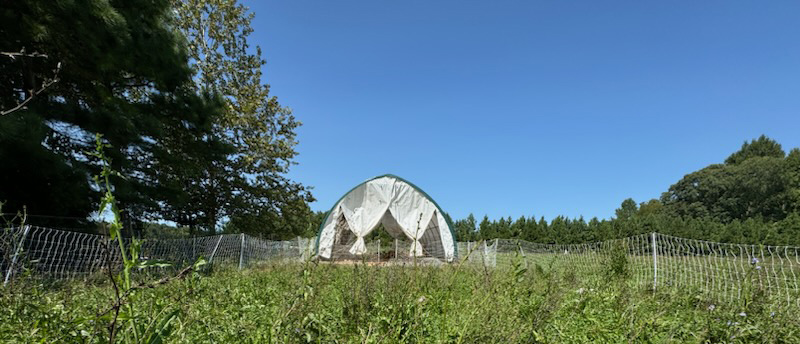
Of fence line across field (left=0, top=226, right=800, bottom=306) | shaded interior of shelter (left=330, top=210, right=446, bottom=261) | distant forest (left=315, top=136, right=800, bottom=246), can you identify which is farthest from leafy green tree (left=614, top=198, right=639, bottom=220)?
fence line across field (left=0, top=226, right=800, bottom=306)

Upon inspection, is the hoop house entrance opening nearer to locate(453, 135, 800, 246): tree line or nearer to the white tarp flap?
the white tarp flap

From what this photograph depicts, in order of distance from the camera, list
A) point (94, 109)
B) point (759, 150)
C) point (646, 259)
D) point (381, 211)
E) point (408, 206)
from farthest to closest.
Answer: point (759, 150) → point (408, 206) → point (381, 211) → point (94, 109) → point (646, 259)

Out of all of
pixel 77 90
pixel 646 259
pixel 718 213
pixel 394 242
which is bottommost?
pixel 646 259

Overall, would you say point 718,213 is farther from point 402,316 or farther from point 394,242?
point 402,316

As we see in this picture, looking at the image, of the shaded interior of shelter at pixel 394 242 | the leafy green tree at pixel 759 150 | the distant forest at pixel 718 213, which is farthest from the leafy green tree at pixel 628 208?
the shaded interior of shelter at pixel 394 242

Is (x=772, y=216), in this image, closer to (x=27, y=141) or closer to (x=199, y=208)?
(x=199, y=208)

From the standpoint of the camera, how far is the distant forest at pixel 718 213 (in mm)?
26188

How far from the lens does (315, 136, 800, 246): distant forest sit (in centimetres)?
2619

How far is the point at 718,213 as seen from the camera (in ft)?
168

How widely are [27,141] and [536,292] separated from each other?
302 inches

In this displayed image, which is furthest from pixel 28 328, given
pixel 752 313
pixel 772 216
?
pixel 772 216

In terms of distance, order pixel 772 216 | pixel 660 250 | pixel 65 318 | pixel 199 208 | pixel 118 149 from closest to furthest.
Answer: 1. pixel 65 318
2. pixel 660 250
3. pixel 118 149
4. pixel 199 208
5. pixel 772 216

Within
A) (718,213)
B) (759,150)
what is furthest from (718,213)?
(759,150)

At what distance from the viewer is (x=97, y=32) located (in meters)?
7.12
